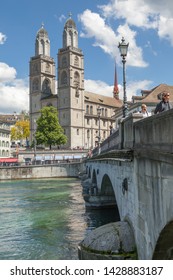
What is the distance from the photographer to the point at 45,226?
24.8 meters

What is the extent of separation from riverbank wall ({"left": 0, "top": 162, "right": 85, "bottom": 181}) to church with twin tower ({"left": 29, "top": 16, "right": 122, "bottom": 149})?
67.9 ft

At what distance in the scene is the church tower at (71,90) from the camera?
355ft

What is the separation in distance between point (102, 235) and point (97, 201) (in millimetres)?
18493

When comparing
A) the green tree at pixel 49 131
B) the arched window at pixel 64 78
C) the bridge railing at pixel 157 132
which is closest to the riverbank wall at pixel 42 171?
the green tree at pixel 49 131

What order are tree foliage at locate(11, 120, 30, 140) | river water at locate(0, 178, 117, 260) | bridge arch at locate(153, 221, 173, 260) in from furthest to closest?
tree foliage at locate(11, 120, 30, 140) → river water at locate(0, 178, 117, 260) → bridge arch at locate(153, 221, 173, 260)

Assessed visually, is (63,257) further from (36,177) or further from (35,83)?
(35,83)

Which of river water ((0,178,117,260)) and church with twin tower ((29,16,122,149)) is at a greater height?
church with twin tower ((29,16,122,149))

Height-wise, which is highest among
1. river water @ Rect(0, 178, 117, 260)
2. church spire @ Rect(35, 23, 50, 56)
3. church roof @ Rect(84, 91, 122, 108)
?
church spire @ Rect(35, 23, 50, 56)

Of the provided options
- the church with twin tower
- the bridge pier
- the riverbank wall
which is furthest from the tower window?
the bridge pier

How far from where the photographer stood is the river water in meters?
18.0

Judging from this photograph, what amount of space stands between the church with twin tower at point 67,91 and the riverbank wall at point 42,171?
67.9 ft

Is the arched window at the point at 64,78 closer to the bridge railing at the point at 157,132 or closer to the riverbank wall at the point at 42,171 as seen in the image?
the riverbank wall at the point at 42,171

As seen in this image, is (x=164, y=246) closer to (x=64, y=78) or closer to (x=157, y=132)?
(x=157, y=132)

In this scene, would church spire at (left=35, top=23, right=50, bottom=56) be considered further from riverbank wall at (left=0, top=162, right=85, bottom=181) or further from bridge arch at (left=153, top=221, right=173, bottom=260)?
bridge arch at (left=153, top=221, right=173, bottom=260)
